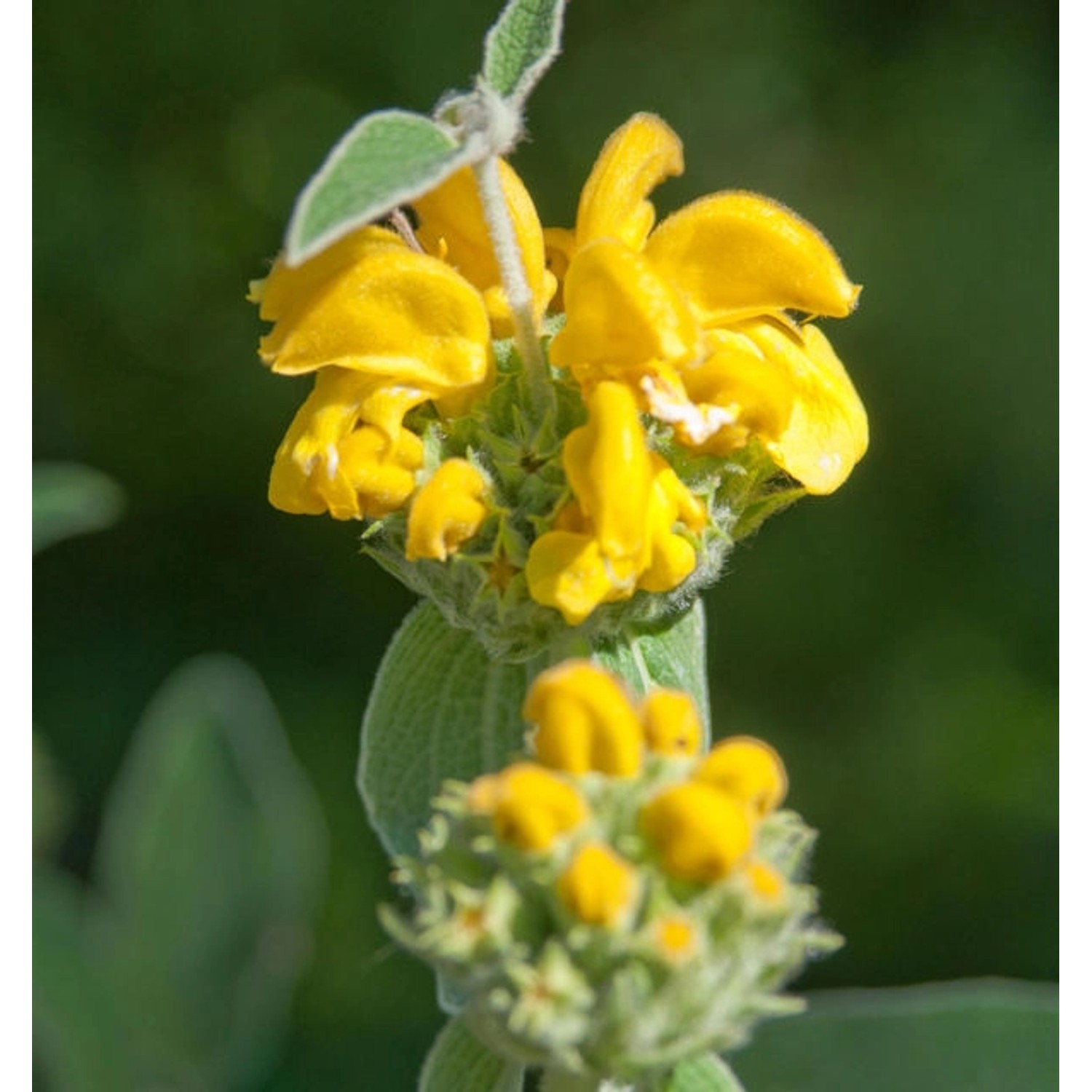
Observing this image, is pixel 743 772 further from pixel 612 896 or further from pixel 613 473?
pixel 613 473

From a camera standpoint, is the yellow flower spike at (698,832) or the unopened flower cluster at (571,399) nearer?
the yellow flower spike at (698,832)

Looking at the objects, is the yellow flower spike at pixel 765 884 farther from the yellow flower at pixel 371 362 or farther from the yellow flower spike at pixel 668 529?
the yellow flower at pixel 371 362

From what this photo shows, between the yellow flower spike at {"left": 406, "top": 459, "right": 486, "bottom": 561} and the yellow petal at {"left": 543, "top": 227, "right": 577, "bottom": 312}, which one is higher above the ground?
the yellow petal at {"left": 543, "top": 227, "right": 577, "bottom": 312}

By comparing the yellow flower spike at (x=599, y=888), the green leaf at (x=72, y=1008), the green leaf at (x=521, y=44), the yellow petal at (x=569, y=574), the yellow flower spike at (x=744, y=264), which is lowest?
the green leaf at (x=72, y=1008)

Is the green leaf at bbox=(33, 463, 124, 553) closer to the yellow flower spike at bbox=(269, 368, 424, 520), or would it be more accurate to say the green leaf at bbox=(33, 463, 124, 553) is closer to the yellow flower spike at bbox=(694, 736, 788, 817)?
the yellow flower spike at bbox=(269, 368, 424, 520)

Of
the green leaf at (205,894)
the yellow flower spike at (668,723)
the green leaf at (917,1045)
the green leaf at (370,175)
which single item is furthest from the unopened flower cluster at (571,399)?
the green leaf at (205,894)

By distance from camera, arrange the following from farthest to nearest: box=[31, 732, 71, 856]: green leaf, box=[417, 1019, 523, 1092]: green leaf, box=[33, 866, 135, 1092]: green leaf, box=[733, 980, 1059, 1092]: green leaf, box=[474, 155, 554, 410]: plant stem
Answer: box=[31, 732, 71, 856]: green leaf
box=[33, 866, 135, 1092]: green leaf
box=[733, 980, 1059, 1092]: green leaf
box=[417, 1019, 523, 1092]: green leaf
box=[474, 155, 554, 410]: plant stem

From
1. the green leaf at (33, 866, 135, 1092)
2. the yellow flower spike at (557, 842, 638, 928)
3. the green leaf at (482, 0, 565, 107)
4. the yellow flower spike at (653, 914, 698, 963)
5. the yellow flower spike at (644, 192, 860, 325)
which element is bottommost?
the green leaf at (33, 866, 135, 1092)

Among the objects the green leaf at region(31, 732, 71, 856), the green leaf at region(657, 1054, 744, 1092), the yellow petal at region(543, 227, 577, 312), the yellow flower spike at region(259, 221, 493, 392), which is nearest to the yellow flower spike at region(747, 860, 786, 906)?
the green leaf at region(657, 1054, 744, 1092)
